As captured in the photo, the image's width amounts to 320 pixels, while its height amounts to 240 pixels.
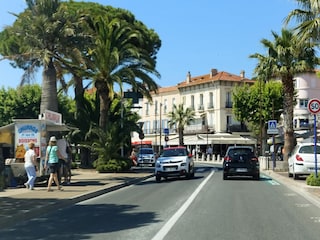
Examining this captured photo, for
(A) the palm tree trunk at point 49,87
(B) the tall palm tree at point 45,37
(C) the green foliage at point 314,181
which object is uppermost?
(B) the tall palm tree at point 45,37

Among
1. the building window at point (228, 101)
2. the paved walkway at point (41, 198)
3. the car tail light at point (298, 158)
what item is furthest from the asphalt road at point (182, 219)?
the building window at point (228, 101)

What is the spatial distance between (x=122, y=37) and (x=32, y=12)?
8.84 metres

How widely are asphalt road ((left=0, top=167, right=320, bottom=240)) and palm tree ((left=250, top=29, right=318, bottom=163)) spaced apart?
14587 millimetres

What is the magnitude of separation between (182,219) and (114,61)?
2069 cm

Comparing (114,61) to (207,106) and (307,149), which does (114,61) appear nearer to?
(307,149)

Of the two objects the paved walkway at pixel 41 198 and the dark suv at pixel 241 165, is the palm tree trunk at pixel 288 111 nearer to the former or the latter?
the dark suv at pixel 241 165

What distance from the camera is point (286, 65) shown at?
3138cm

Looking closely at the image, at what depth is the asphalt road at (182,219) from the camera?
991cm

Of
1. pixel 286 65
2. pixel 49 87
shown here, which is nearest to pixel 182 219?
pixel 49 87

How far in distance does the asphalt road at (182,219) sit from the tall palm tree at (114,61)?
48.7ft

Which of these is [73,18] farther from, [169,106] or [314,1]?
[169,106]

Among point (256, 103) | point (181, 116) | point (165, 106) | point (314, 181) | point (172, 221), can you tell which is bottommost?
point (172, 221)

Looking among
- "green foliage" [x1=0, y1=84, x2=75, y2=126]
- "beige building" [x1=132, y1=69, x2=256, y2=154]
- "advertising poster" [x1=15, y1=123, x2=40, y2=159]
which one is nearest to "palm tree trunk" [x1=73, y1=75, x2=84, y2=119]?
"advertising poster" [x1=15, y1=123, x2=40, y2=159]

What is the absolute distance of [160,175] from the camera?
26.0 meters
